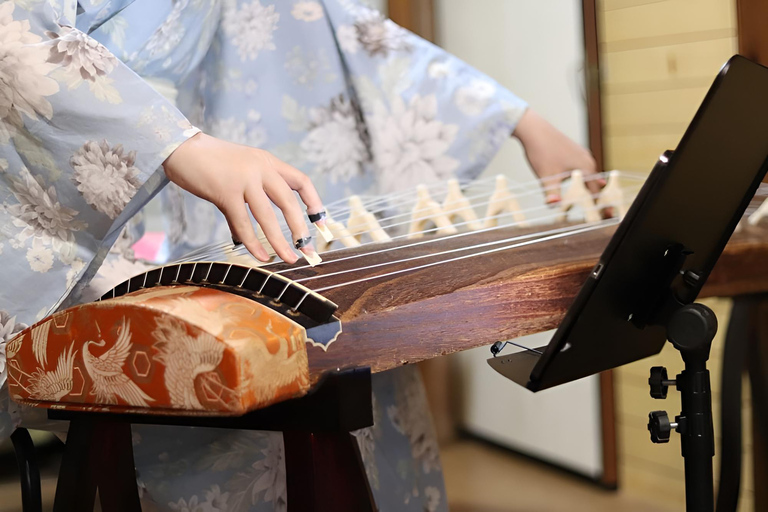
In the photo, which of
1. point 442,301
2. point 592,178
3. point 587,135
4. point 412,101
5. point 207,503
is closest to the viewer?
point 442,301

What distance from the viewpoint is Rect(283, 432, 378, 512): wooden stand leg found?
65 cm

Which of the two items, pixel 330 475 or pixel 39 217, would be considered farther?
pixel 39 217

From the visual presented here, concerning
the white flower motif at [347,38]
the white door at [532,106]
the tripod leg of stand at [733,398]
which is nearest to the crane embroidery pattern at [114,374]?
the white flower motif at [347,38]

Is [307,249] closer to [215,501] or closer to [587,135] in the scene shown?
[215,501]

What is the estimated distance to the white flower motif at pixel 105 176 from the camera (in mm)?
817

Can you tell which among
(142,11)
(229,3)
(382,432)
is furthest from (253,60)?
(382,432)

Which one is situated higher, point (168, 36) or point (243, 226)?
point (168, 36)

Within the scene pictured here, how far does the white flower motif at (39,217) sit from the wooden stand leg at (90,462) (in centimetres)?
21

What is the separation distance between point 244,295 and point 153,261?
78 cm

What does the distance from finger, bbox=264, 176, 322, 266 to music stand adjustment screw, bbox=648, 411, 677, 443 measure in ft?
1.21

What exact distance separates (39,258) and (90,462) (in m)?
→ 0.24

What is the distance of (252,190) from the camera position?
0.75 meters

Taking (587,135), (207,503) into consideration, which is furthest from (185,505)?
(587,135)

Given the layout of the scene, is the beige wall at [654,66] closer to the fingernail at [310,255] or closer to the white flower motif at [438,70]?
the white flower motif at [438,70]
